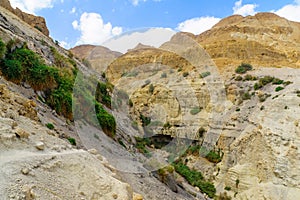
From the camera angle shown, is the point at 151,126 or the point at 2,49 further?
the point at 151,126

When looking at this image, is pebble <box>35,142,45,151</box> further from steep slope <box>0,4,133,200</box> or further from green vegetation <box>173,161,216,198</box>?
→ green vegetation <box>173,161,216,198</box>

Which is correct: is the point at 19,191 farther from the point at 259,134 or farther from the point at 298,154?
the point at 259,134

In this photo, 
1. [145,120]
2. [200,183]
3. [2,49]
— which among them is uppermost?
[2,49]

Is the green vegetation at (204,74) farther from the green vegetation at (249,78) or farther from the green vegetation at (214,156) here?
the green vegetation at (214,156)

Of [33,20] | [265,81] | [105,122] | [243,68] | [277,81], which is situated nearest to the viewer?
[105,122]

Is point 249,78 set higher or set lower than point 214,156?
higher

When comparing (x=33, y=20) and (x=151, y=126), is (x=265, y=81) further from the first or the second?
(x=33, y=20)

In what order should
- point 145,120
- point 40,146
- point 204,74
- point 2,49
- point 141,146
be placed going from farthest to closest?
point 204,74
point 145,120
point 141,146
point 2,49
point 40,146

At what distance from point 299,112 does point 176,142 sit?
11.5m

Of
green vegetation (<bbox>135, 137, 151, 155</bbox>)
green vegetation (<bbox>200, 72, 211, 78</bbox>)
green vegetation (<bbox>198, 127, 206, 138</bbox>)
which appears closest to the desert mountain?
green vegetation (<bbox>198, 127, 206, 138</bbox>)

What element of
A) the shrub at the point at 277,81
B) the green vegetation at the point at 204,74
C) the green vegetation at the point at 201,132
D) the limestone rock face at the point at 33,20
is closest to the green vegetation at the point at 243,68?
the green vegetation at the point at 204,74

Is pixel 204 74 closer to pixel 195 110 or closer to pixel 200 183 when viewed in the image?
pixel 195 110

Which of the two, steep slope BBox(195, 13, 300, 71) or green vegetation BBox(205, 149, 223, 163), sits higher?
steep slope BBox(195, 13, 300, 71)

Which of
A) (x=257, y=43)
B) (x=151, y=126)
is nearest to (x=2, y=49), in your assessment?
(x=151, y=126)
